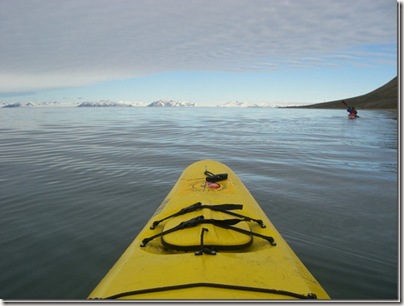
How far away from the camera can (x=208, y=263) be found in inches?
100

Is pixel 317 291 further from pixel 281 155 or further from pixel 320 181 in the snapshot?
pixel 281 155

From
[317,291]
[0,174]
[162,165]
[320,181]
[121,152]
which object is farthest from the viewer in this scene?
[121,152]

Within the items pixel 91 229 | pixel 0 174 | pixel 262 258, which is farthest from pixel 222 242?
pixel 0 174

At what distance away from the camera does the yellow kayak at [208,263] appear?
2258 mm

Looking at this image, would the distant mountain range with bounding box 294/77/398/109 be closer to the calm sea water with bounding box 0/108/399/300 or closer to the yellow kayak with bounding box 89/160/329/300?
the calm sea water with bounding box 0/108/399/300

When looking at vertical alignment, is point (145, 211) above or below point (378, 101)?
below

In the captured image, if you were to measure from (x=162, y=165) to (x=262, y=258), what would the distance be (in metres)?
7.50

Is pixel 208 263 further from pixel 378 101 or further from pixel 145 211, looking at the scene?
pixel 378 101

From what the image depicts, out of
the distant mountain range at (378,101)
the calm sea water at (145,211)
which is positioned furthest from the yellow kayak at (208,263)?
the distant mountain range at (378,101)

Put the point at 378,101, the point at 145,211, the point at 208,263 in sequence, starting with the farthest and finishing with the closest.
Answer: the point at 378,101 → the point at 145,211 → the point at 208,263

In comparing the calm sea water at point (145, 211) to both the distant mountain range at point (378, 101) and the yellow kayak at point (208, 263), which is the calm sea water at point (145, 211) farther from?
the distant mountain range at point (378, 101)

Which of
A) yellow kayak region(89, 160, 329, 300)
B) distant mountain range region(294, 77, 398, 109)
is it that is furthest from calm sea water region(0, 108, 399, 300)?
distant mountain range region(294, 77, 398, 109)

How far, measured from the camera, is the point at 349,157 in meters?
11.6

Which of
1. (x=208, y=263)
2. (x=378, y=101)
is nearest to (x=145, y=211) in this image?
(x=208, y=263)
